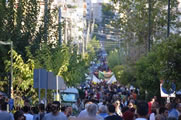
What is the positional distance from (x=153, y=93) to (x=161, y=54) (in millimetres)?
13029

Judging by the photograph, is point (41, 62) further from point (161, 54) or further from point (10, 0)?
point (161, 54)

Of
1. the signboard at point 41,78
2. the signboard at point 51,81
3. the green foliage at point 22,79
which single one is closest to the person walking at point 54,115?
the signboard at point 41,78

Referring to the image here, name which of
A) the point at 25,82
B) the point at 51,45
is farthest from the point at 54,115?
the point at 51,45

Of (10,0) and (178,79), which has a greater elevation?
(10,0)

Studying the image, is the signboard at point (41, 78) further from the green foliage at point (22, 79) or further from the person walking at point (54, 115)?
the green foliage at point (22, 79)

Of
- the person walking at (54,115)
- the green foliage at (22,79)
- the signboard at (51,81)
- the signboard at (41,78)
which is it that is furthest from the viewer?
the green foliage at (22,79)

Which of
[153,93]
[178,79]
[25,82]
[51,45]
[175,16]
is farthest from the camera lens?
[175,16]

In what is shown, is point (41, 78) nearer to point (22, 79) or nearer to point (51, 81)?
point (51, 81)

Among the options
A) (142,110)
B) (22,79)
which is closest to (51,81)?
(142,110)

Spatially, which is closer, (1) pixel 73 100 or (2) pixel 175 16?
(1) pixel 73 100

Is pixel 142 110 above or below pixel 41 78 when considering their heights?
above

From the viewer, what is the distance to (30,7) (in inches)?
1259

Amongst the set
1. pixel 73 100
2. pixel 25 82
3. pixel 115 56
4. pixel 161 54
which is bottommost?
pixel 115 56

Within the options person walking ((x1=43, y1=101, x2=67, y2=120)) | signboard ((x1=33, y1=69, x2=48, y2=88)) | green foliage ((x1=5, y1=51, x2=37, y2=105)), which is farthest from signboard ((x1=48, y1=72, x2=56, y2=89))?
green foliage ((x1=5, y1=51, x2=37, y2=105))
